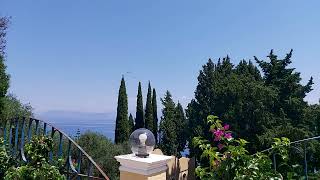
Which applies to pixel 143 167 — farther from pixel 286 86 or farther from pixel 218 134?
pixel 286 86

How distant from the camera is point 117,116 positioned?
30.8 m

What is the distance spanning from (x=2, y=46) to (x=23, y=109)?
391cm

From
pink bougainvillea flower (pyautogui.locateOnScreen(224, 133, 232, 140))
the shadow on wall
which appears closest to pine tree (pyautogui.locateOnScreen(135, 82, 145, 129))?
the shadow on wall

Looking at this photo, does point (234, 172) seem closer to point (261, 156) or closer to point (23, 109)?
point (261, 156)

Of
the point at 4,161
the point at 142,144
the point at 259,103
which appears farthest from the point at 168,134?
the point at 142,144

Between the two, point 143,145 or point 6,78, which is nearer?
point 143,145

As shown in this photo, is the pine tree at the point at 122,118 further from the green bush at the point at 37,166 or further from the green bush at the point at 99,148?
the green bush at the point at 37,166

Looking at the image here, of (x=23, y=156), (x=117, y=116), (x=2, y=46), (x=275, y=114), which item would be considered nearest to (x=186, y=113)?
(x=117, y=116)

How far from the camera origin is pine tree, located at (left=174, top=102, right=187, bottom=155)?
→ 3076 cm

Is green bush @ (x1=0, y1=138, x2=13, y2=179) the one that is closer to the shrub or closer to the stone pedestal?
the stone pedestal

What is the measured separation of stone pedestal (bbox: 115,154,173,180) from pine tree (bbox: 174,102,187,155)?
27342 millimetres

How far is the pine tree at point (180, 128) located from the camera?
30.8m

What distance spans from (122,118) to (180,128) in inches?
217

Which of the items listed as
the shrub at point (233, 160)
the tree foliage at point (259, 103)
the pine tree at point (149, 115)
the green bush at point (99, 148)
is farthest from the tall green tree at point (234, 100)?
the shrub at point (233, 160)
